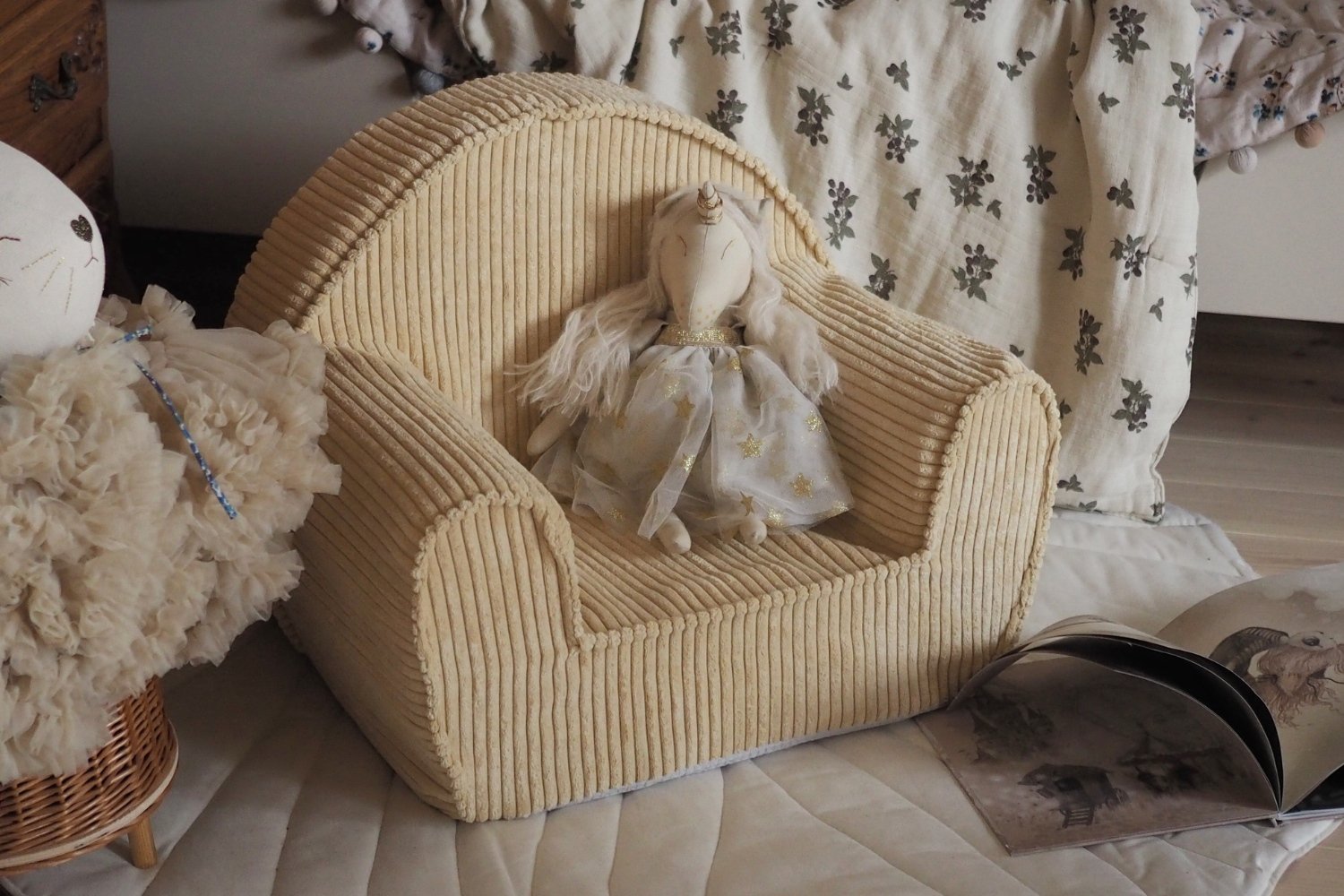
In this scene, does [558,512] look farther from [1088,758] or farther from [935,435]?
[1088,758]

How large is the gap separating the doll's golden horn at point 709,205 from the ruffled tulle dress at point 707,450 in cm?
13

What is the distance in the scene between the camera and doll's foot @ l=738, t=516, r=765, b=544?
130cm

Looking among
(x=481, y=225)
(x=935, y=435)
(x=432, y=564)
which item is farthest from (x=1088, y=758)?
(x=481, y=225)

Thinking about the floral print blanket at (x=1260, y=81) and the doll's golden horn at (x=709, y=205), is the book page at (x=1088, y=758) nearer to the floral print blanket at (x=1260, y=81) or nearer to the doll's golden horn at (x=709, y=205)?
the doll's golden horn at (x=709, y=205)

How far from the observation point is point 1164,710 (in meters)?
1.37

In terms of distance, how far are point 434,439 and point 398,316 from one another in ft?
0.80

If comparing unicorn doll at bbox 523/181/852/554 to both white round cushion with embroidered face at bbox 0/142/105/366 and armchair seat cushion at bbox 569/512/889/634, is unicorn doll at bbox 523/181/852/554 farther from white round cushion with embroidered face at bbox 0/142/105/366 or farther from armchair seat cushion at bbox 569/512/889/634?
white round cushion with embroidered face at bbox 0/142/105/366

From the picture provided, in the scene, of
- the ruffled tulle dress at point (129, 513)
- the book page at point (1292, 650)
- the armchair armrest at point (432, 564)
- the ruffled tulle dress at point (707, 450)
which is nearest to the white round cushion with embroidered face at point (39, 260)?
the ruffled tulle dress at point (129, 513)

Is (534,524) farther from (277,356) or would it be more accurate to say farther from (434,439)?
(277,356)

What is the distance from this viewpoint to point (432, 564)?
41.7 inches

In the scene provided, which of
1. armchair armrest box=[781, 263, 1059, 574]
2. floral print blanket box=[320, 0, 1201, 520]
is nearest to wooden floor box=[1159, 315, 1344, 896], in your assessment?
floral print blanket box=[320, 0, 1201, 520]

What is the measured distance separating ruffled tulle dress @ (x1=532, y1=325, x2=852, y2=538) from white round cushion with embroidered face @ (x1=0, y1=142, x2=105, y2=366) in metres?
0.57

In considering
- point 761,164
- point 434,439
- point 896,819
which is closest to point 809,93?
point 761,164

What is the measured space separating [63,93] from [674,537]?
0.90 m
